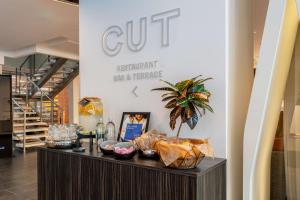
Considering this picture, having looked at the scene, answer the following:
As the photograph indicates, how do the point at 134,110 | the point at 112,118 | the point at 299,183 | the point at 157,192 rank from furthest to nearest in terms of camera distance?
1. the point at 112,118
2. the point at 134,110
3. the point at 299,183
4. the point at 157,192

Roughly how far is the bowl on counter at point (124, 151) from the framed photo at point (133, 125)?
0.49 metres

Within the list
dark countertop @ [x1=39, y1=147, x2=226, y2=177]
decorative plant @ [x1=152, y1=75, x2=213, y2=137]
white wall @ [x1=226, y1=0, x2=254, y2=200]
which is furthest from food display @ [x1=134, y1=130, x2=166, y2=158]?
white wall @ [x1=226, y1=0, x2=254, y2=200]

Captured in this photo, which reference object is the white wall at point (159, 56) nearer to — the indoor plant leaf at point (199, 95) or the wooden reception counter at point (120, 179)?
the indoor plant leaf at point (199, 95)

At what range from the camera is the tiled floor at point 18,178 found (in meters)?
4.10

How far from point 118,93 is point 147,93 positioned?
1.31 feet

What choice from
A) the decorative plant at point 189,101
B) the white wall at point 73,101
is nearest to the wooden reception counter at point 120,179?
the decorative plant at point 189,101

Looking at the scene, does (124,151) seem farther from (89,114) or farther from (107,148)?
(89,114)

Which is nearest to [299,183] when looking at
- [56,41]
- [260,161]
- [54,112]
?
[260,161]

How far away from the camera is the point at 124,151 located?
2.00 m

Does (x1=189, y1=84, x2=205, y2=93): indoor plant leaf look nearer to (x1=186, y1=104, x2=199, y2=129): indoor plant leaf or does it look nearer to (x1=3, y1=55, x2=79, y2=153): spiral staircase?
(x1=186, y1=104, x2=199, y2=129): indoor plant leaf

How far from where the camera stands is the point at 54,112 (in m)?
9.78

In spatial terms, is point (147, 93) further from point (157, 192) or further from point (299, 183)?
point (299, 183)

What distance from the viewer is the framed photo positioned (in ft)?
8.33

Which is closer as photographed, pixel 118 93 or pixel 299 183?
pixel 299 183
